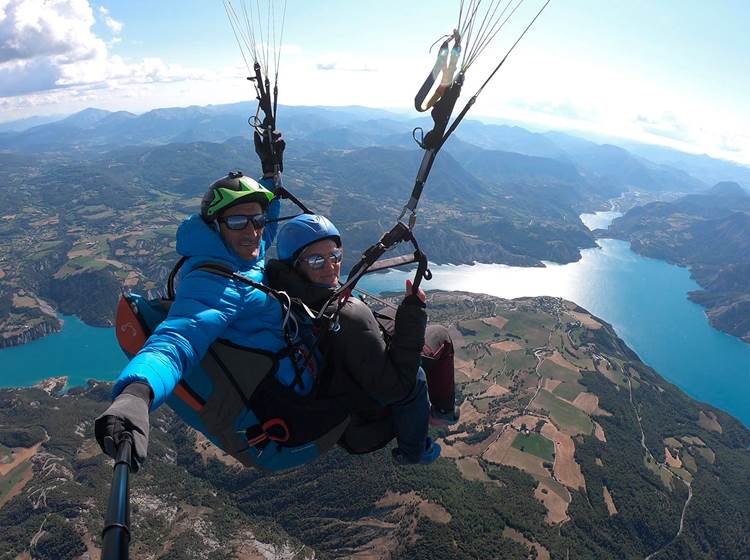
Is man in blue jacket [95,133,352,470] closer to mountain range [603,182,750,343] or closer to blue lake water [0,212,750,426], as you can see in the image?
blue lake water [0,212,750,426]

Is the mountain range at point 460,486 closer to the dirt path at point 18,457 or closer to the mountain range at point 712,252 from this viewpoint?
the dirt path at point 18,457

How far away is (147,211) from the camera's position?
152 m

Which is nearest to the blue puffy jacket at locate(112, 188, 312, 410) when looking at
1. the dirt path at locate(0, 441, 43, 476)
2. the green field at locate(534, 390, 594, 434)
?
the green field at locate(534, 390, 594, 434)

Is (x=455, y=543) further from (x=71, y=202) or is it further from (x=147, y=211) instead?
(x=71, y=202)

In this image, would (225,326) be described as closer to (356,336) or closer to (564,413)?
(356,336)

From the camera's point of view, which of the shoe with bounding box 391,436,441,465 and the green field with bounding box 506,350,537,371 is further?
the green field with bounding box 506,350,537,371

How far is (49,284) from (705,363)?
496 feet

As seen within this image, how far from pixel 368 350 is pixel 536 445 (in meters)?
60.5

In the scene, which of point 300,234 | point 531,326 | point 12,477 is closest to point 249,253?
point 300,234

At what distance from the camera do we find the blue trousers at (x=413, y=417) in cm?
383

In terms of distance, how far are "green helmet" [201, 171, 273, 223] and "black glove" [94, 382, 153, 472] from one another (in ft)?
5.96

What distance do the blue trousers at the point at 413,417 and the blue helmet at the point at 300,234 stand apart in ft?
4.81

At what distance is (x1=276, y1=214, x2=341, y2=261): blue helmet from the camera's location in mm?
3648

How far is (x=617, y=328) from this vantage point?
97.3 m
